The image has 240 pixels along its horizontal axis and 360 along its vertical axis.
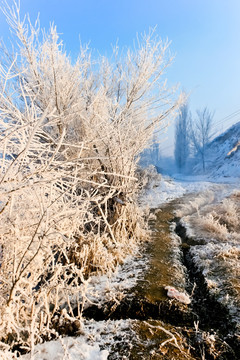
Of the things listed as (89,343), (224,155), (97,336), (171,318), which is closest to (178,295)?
(171,318)

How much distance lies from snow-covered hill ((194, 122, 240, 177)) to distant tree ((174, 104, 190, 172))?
336 centimetres

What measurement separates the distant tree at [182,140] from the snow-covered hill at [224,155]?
3359 mm

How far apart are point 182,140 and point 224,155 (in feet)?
28.7

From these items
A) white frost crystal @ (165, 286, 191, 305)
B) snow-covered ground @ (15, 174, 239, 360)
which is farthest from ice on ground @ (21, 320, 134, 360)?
white frost crystal @ (165, 286, 191, 305)

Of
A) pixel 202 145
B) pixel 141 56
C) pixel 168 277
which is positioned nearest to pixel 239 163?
pixel 202 145

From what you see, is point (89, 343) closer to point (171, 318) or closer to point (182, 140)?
point (171, 318)

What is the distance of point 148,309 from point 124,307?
28 centimetres

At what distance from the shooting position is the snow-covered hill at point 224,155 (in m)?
25.6

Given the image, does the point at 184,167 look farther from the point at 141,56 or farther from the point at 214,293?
the point at 214,293

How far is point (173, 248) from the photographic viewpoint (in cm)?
465

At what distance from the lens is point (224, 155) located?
1268 inches

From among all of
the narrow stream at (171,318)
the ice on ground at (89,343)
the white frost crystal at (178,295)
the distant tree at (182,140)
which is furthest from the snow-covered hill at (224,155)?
the ice on ground at (89,343)

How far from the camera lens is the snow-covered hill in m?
25.6

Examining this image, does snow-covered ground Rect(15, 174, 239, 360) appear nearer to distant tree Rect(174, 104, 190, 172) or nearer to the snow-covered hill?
the snow-covered hill
